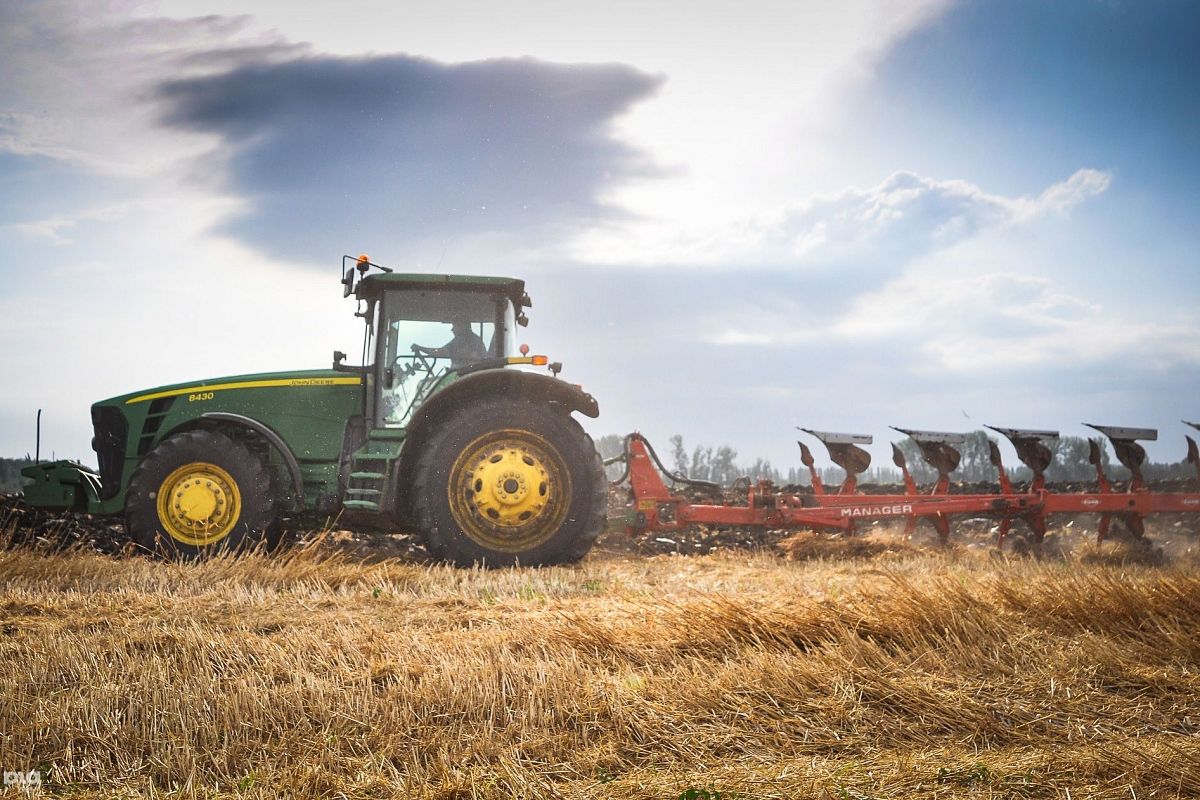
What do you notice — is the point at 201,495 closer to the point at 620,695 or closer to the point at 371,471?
the point at 371,471

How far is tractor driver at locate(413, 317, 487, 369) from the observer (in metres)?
7.32

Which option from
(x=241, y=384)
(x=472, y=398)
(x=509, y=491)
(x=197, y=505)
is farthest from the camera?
(x=241, y=384)

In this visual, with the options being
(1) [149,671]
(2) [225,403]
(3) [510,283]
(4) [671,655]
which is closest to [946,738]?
(4) [671,655]

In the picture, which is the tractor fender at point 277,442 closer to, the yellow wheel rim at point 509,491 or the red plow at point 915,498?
the yellow wheel rim at point 509,491

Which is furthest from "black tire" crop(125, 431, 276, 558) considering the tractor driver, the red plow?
the red plow

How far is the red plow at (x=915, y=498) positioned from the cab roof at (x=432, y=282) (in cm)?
196

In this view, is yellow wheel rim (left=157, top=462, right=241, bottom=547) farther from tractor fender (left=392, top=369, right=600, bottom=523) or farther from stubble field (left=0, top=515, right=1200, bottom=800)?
stubble field (left=0, top=515, right=1200, bottom=800)

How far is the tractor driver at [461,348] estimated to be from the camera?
7320 mm

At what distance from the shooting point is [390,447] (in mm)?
7102

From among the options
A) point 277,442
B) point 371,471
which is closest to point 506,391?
point 371,471

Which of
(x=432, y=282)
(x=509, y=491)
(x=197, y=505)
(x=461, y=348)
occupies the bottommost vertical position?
(x=197, y=505)

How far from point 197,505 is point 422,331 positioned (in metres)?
2.14

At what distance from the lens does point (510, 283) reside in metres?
7.34

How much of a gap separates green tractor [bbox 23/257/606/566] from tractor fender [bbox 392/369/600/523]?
0.03 ft
